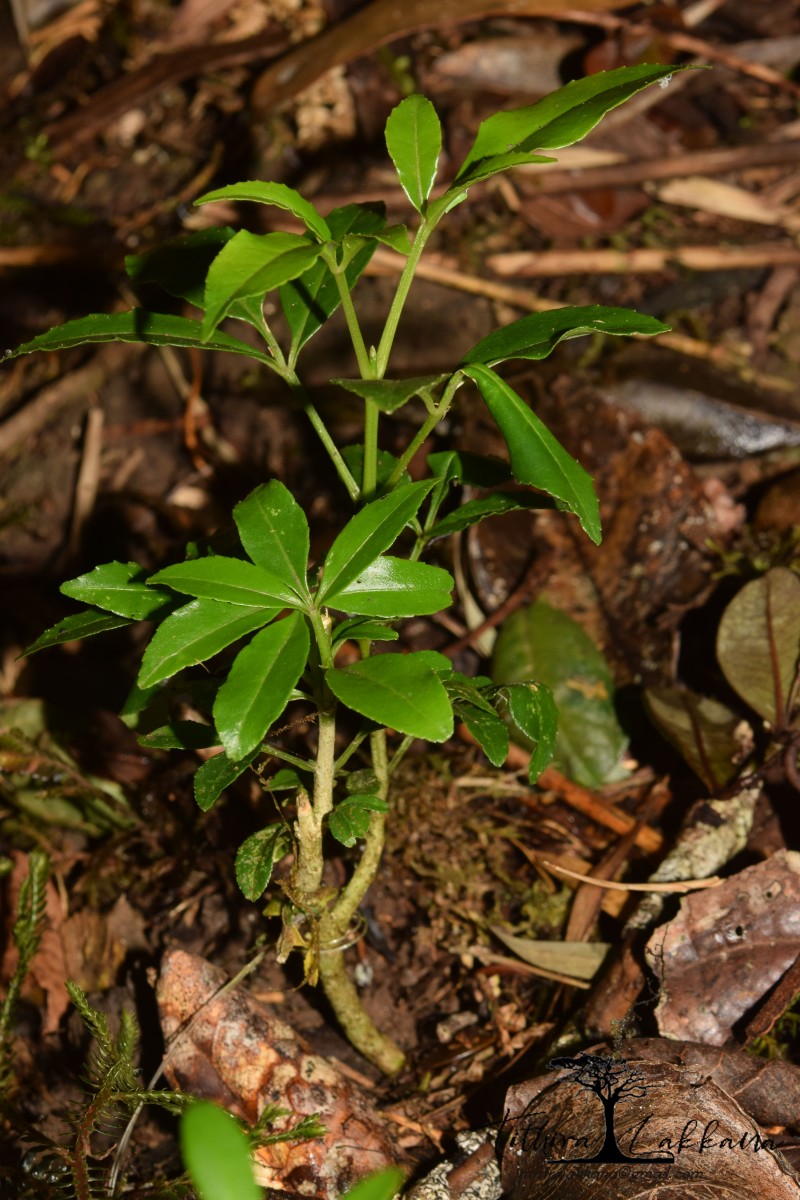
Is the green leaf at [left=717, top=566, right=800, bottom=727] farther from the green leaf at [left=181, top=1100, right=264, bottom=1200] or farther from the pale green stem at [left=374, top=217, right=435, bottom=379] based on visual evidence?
the green leaf at [left=181, top=1100, right=264, bottom=1200]

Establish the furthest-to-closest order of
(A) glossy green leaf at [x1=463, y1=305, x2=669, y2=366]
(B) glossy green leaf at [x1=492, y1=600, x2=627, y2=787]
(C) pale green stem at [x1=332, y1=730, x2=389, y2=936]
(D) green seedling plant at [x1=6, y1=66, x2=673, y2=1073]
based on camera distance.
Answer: (B) glossy green leaf at [x1=492, y1=600, x2=627, y2=787]
(C) pale green stem at [x1=332, y1=730, x2=389, y2=936]
(A) glossy green leaf at [x1=463, y1=305, x2=669, y2=366]
(D) green seedling plant at [x1=6, y1=66, x2=673, y2=1073]

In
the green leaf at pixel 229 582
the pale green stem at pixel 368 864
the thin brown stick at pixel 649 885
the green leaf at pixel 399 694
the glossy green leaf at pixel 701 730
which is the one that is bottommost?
the thin brown stick at pixel 649 885

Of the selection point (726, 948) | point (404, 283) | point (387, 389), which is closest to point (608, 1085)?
point (726, 948)

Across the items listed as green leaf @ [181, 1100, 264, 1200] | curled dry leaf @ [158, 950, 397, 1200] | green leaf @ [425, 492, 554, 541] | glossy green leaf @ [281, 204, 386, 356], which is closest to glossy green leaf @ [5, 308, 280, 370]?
glossy green leaf @ [281, 204, 386, 356]

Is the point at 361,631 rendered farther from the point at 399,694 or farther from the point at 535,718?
the point at 535,718

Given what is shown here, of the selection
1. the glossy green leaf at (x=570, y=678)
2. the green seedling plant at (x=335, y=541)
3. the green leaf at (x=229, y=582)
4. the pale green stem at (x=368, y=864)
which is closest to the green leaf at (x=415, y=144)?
the green seedling plant at (x=335, y=541)

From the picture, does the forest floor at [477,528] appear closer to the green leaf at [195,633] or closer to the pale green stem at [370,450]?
the green leaf at [195,633]
